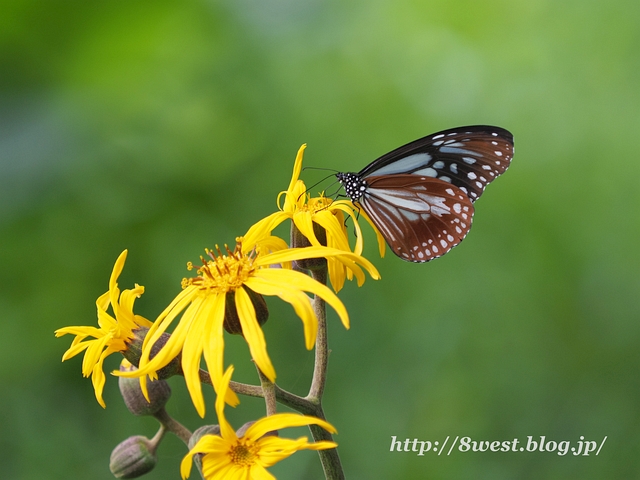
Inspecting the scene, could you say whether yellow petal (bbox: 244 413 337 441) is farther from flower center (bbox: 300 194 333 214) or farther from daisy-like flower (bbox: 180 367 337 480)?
flower center (bbox: 300 194 333 214)

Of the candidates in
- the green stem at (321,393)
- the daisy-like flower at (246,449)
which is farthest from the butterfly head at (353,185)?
the daisy-like flower at (246,449)

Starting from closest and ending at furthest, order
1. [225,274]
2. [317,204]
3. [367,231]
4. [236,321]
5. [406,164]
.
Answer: [236,321] < [225,274] < [317,204] < [406,164] < [367,231]

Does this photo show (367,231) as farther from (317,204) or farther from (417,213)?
(317,204)

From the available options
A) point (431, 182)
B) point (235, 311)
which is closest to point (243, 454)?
point (235, 311)

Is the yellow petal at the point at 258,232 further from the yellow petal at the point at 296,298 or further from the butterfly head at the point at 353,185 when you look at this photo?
the butterfly head at the point at 353,185

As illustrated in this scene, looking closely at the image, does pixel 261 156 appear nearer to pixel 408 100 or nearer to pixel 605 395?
pixel 408 100
